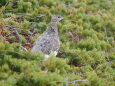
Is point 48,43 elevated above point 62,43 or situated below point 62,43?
above

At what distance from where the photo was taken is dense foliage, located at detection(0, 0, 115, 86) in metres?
4.43

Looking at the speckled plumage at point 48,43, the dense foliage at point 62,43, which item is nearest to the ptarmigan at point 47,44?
the speckled plumage at point 48,43

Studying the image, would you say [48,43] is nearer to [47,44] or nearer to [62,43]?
[47,44]

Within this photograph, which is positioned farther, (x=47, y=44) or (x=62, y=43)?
(x=62, y=43)

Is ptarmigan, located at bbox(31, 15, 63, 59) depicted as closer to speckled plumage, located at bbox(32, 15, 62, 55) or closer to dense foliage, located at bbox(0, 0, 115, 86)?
speckled plumage, located at bbox(32, 15, 62, 55)

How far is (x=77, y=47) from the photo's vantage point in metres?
6.89

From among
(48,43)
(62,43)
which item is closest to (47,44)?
(48,43)

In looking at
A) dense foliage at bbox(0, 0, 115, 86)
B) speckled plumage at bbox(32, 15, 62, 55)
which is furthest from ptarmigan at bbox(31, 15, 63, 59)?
dense foliage at bbox(0, 0, 115, 86)

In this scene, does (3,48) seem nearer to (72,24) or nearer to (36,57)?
(36,57)

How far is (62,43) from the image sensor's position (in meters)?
6.75

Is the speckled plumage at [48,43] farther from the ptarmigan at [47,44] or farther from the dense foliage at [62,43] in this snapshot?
the dense foliage at [62,43]

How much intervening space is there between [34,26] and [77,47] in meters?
1.23

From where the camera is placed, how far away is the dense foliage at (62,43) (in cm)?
443

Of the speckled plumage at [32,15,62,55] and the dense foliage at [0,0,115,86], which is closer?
the dense foliage at [0,0,115,86]
